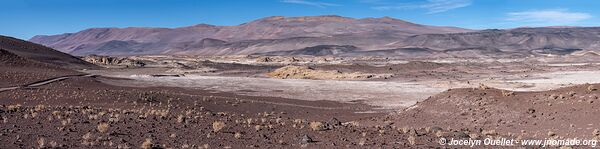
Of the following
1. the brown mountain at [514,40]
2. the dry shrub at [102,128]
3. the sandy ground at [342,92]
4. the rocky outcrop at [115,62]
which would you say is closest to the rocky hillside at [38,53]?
the rocky outcrop at [115,62]

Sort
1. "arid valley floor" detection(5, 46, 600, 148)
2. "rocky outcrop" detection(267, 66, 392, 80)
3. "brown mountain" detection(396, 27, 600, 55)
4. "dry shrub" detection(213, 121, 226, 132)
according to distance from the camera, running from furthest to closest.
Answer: "brown mountain" detection(396, 27, 600, 55), "rocky outcrop" detection(267, 66, 392, 80), "dry shrub" detection(213, 121, 226, 132), "arid valley floor" detection(5, 46, 600, 148)

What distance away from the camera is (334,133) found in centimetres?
1380

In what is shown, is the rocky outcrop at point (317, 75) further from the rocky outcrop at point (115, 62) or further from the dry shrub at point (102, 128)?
the dry shrub at point (102, 128)

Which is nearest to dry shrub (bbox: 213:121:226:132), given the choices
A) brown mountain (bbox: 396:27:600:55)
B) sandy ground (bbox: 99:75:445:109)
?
sandy ground (bbox: 99:75:445:109)

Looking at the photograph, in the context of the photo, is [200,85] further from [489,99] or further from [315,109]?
[489,99]

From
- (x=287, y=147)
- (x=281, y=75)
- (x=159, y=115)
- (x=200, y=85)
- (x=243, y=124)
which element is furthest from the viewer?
(x=281, y=75)

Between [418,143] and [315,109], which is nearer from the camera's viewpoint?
[418,143]

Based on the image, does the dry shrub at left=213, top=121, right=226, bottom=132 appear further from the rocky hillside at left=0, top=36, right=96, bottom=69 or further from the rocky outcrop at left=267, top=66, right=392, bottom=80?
the rocky hillside at left=0, top=36, right=96, bottom=69

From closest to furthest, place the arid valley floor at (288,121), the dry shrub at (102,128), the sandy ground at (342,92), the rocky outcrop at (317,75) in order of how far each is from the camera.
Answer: the arid valley floor at (288,121) < the dry shrub at (102,128) < the sandy ground at (342,92) < the rocky outcrop at (317,75)

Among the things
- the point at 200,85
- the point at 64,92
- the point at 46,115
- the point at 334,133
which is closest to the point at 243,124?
the point at 334,133

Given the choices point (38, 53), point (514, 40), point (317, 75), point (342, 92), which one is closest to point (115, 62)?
point (38, 53)

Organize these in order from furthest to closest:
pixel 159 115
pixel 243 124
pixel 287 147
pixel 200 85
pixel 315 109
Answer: pixel 200 85
pixel 315 109
pixel 159 115
pixel 243 124
pixel 287 147

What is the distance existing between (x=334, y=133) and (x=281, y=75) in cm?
4564

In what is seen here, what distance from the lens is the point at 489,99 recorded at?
1939 cm
